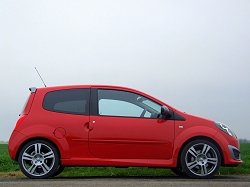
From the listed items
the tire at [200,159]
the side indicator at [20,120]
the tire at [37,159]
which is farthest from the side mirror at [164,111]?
the side indicator at [20,120]

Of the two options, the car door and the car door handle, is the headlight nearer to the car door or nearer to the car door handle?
the car door

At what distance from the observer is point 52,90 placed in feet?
34.1

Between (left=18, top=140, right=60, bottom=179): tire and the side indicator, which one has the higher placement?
the side indicator

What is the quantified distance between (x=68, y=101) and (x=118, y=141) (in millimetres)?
1205

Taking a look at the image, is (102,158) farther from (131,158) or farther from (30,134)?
(30,134)

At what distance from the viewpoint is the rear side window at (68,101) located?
10102 millimetres

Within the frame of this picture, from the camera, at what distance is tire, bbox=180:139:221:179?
981 cm

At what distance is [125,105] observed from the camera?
401 inches

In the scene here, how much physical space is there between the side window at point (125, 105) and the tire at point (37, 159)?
3.74 ft

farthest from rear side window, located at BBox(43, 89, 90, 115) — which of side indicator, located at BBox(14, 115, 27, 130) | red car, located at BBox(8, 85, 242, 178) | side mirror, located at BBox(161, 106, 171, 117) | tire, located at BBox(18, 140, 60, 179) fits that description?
side mirror, located at BBox(161, 106, 171, 117)

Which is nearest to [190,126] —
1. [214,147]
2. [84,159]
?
[214,147]

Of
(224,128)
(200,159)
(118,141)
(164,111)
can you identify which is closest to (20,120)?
(118,141)

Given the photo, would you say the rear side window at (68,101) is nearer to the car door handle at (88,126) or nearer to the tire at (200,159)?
the car door handle at (88,126)

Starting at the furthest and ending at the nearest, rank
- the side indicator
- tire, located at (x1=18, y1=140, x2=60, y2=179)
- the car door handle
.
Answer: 1. the side indicator
2. the car door handle
3. tire, located at (x1=18, y1=140, x2=60, y2=179)
